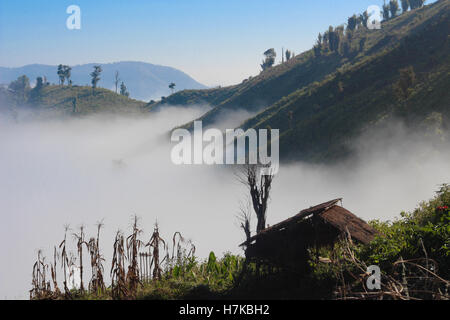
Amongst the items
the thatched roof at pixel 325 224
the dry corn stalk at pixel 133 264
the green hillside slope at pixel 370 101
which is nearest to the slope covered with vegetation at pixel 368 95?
the green hillside slope at pixel 370 101

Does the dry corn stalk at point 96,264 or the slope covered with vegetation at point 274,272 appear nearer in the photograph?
the slope covered with vegetation at point 274,272

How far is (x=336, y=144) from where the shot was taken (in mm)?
49781

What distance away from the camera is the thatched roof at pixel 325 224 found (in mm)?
12219

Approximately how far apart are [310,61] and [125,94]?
4094 inches

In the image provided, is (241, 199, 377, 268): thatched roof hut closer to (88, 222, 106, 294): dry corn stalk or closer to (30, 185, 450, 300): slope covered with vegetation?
(30, 185, 450, 300): slope covered with vegetation

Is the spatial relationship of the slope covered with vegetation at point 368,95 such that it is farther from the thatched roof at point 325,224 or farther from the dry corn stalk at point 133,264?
the dry corn stalk at point 133,264

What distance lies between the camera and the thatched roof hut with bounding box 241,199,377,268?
1228 cm

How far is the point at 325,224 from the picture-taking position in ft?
40.4

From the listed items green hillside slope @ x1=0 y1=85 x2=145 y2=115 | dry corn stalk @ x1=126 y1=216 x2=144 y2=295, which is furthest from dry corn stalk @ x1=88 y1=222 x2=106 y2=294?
green hillside slope @ x1=0 y1=85 x2=145 y2=115

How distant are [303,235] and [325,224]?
81cm

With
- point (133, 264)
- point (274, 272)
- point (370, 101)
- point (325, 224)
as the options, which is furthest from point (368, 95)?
point (133, 264)
